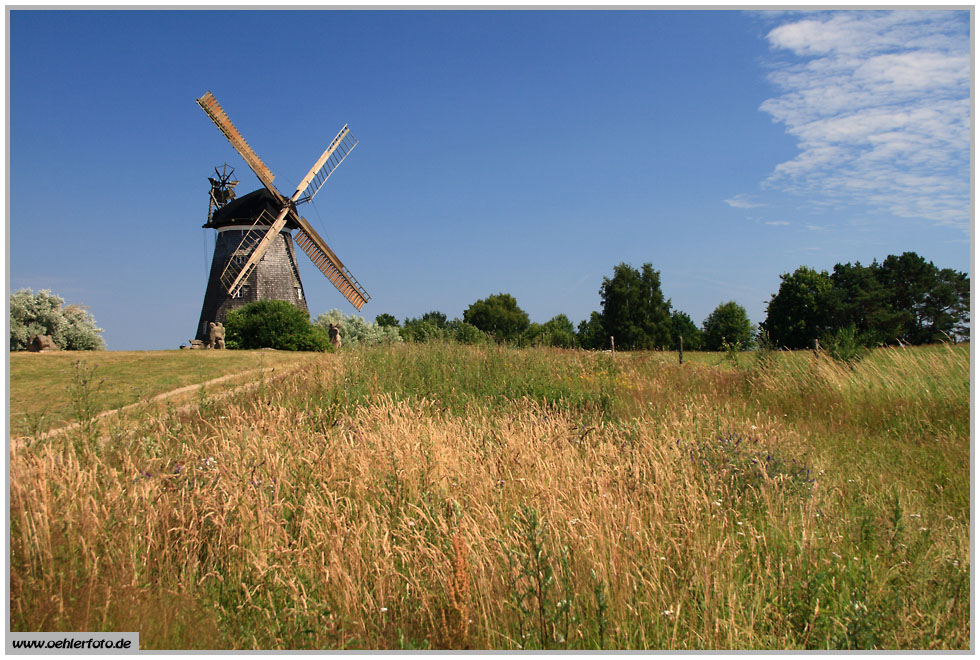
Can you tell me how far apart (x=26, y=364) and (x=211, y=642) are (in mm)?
13494

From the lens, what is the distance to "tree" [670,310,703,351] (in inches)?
1555

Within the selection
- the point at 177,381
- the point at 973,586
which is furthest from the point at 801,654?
the point at 177,381

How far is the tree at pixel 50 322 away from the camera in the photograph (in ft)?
67.7

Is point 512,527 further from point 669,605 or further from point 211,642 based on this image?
point 211,642

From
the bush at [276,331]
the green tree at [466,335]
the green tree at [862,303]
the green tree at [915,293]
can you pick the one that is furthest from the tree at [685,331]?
the green tree at [466,335]

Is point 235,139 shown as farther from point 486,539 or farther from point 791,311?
point 791,311

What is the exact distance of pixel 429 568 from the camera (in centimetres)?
304

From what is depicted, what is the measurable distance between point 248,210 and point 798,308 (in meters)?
34.8

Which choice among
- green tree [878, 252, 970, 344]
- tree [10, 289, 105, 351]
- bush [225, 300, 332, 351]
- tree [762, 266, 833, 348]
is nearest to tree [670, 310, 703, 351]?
tree [762, 266, 833, 348]

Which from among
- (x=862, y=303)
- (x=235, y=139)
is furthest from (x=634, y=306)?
(x=235, y=139)

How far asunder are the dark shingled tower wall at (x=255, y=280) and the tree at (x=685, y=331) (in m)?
24.5

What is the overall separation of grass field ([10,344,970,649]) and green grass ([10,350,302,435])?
387cm

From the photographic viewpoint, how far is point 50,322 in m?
21.8

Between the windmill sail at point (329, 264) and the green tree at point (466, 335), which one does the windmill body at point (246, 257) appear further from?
the green tree at point (466, 335)
